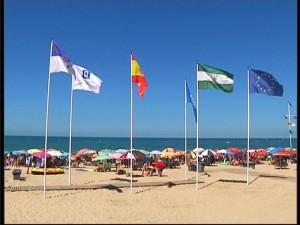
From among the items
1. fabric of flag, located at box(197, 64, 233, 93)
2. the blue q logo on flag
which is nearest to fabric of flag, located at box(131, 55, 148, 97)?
the blue q logo on flag

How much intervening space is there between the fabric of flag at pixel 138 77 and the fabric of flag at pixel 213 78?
2598 millimetres

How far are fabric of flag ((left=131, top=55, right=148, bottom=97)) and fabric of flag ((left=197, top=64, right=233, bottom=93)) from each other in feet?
8.52

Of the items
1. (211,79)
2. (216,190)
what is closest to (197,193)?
(216,190)

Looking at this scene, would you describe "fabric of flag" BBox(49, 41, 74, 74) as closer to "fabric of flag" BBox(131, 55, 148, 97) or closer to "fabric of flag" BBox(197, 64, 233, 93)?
"fabric of flag" BBox(131, 55, 148, 97)

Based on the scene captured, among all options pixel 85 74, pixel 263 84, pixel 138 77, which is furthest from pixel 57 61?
pixel 263 84

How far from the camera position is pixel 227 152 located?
40781 millimetres

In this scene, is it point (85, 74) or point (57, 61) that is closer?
point (57, 61)

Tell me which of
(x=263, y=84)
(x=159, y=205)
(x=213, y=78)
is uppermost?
(x=213, y=78)

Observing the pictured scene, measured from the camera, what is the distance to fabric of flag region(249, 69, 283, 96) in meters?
18.4

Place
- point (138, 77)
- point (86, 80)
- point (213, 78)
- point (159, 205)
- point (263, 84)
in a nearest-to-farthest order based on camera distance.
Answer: point (159, 205) < point (86, 80) < point (138, 77) < point (213, 78) < point (263, 84)

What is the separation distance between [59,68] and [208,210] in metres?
7.46

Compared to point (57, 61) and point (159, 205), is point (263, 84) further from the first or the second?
point (57, 61)

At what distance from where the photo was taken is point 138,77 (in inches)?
656

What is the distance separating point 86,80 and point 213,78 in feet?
18.2
